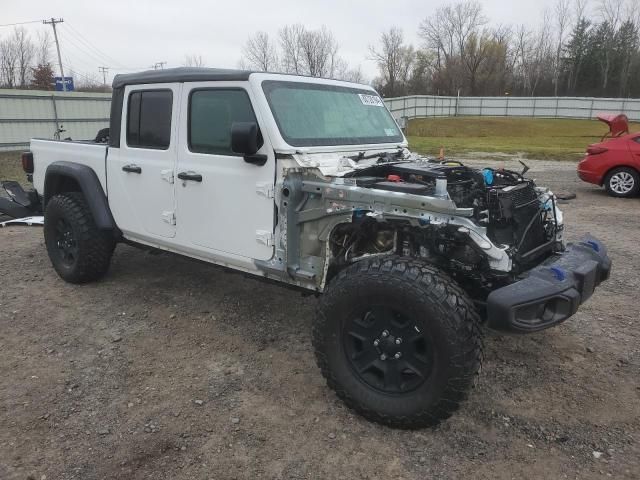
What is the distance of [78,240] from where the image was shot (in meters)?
5.00

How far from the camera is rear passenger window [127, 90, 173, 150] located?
430 centimetres

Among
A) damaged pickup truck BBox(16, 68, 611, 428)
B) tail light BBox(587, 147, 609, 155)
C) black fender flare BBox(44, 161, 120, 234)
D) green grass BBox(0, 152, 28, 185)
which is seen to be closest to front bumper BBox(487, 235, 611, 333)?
damaged pickup truck BBox(16, 68, 611, 428)

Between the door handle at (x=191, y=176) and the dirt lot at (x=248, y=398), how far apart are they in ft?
4.16

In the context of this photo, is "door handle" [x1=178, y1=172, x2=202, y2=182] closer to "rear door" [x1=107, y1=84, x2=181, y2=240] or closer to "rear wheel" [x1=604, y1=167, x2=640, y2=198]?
"rear door" [x1=107, y1=84, x2=181, y2=240]

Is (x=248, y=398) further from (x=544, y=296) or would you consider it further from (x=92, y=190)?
(x=92, y=190)

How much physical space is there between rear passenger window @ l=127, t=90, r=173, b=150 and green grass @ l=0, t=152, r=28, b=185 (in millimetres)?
8782

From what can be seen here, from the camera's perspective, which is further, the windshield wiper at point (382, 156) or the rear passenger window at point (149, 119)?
the rear passenger window at point (149, 119)

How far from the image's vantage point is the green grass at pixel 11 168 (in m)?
12.3

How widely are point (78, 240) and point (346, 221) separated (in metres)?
2.97

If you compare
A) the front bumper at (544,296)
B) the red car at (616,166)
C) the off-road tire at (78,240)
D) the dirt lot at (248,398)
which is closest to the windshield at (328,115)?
the dirt lot at (248,398)

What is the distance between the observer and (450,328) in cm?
273

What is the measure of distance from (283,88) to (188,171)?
0.97m

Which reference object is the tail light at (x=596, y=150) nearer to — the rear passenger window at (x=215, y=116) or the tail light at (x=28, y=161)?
the rear passenger window at (x=215, y=116)

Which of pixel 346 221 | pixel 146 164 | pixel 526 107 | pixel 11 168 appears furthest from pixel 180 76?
pixel 526 107
